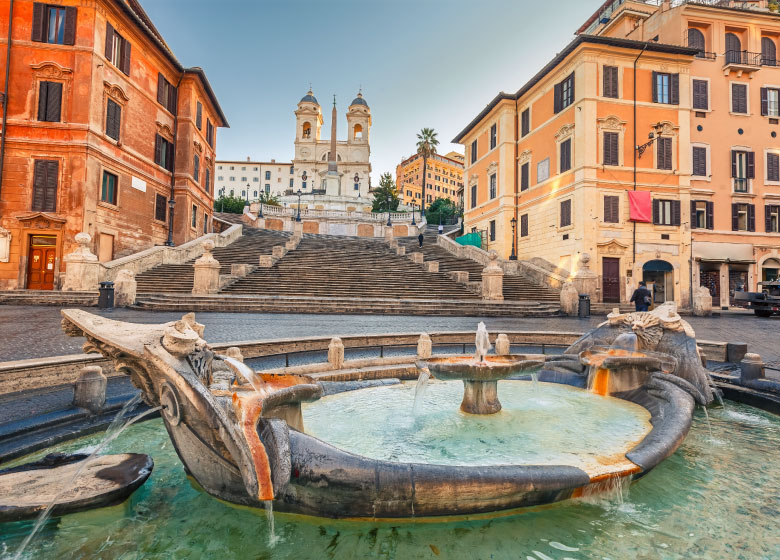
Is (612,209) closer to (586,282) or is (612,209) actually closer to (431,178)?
(586,282)

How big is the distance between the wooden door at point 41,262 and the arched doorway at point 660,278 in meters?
32.1

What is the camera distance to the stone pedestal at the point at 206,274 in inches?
677

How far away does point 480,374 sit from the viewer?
4.83 meters

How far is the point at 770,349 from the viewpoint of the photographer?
9914 millimetres

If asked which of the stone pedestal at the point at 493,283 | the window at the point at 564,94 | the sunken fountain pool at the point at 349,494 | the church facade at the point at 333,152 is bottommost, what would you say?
the sunken fountain pool at the point at 349,494

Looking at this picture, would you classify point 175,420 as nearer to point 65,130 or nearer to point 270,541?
point 270,541

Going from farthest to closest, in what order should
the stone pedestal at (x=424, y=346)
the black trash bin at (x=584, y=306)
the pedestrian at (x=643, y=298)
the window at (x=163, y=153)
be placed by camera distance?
the window at (x=163, y=153)
the black trash bin at (x=584, y=306)
the pedestrian at (x=643, y=298)
the stone pedestal at (x=424, y=346)

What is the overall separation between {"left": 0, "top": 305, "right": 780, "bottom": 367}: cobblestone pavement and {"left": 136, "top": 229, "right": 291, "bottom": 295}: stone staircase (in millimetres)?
4264

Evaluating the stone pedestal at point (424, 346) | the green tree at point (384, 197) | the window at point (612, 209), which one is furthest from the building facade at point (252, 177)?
the stone pedestal at point (424, 346)

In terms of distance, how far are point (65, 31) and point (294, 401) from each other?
26294mm

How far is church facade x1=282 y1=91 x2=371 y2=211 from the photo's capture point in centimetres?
7906

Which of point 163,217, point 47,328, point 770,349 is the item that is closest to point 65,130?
point 163,217

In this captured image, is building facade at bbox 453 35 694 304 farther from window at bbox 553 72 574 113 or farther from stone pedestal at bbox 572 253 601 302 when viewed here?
stone pedestal at bbox 572 253 601 302

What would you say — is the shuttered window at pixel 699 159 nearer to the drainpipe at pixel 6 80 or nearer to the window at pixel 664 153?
the window at pixel 664 153
